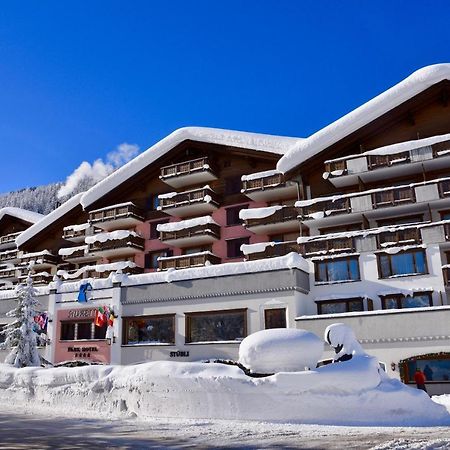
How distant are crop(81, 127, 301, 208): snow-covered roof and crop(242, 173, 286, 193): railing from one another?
1662mm

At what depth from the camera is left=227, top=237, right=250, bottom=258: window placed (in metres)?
32.8

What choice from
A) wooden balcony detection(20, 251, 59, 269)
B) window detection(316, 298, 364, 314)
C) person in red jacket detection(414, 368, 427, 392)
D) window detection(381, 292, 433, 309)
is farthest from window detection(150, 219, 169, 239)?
person in red jacket detection(414, 368, 427, 392)

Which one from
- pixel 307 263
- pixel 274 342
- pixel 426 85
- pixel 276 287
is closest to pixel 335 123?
pixel 426 85

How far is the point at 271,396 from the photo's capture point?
1244cm

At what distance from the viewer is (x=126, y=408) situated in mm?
13695

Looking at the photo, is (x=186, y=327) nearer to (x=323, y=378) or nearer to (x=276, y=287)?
(x=276, y=287)

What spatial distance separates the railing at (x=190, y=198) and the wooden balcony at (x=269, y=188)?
259cm

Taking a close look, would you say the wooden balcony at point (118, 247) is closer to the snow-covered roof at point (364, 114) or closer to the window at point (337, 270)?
the snow-covered roof at point (364, 114)

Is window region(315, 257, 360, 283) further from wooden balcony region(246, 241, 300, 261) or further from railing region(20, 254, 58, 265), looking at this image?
railing region(20, 254, 58, 265)

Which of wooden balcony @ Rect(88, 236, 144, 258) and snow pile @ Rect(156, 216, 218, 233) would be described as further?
wooden balcony @ Rect(88, 236, 144, 258)

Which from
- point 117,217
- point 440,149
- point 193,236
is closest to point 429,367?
point 440,149

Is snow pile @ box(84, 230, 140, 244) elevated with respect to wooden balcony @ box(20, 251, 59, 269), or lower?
elevated

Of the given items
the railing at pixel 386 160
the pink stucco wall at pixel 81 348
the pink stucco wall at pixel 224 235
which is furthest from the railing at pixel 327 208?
the pink stucco wall at pixel 81 348

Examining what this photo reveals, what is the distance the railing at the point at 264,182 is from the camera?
103 feet
